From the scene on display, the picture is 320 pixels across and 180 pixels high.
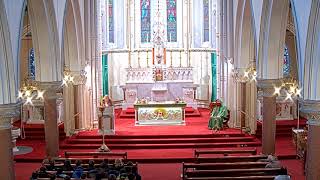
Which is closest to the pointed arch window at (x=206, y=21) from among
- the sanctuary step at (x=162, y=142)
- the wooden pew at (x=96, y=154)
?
the sanctuary step at (x=162, y=142)

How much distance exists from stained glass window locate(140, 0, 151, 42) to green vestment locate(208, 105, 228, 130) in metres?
8.82

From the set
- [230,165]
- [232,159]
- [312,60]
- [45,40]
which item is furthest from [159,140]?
[312,60]

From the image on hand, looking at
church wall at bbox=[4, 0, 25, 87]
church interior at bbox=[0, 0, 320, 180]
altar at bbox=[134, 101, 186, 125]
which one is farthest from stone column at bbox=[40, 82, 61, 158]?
altar at bbox=[134, 101, 186, 125]

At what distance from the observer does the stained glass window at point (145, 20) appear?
1275 inches

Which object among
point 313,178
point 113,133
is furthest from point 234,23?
point 313,178

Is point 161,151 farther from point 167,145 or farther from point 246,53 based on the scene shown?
point 246,53

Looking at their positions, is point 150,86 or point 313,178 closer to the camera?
point 313,178

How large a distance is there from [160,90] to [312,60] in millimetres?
16524

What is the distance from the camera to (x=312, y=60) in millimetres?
13922

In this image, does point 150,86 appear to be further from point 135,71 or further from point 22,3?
point 22,3

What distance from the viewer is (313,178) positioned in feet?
46.3

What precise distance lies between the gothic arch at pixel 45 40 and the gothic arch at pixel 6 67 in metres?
4.28

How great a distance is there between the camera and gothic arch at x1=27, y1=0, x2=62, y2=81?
18062 millimetres

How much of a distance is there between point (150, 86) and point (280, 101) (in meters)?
7.58
